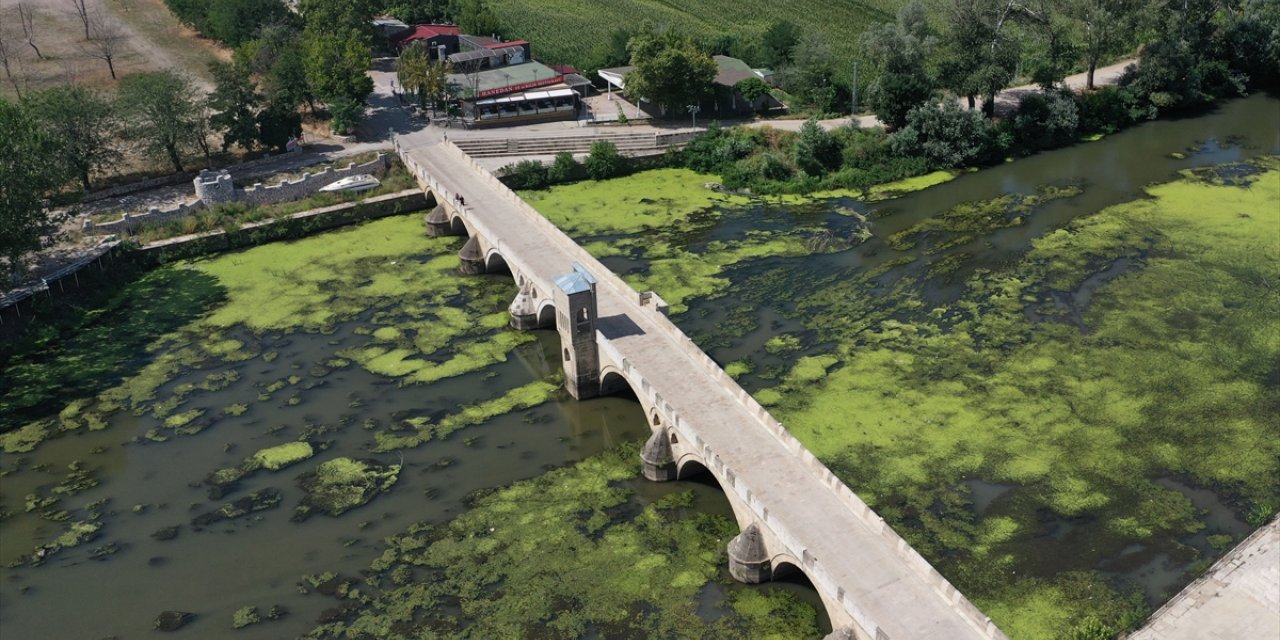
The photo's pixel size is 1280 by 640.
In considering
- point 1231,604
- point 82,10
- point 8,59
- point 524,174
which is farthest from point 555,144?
point 1231,604

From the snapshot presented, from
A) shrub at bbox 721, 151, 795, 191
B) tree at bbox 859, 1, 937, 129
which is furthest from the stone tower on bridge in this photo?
tree at bbox 859, 1, 937, 129

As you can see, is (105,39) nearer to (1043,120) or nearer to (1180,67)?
(1043,120)

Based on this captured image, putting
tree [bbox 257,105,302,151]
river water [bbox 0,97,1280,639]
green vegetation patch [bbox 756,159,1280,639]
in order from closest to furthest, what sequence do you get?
river water [bbox 0,97,1280,639]
green vegetation patch [bbox 756,159,1280,639]
tree [bbox 257,105,302,151]

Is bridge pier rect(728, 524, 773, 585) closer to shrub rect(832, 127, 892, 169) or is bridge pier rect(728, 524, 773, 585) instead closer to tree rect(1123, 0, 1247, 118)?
shrub rect(832, 127, 892, 169)

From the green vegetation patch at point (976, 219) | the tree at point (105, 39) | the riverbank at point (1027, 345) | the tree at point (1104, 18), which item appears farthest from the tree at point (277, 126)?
the tree at point (1104, 18)

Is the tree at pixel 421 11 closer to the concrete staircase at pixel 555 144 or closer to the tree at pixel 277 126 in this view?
the tree at pixel 277 126

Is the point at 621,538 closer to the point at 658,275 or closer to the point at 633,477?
the point at 633,477
